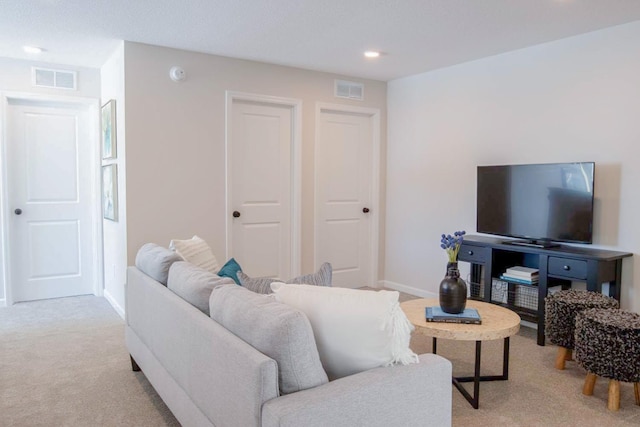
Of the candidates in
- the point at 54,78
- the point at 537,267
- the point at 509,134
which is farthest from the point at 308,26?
the point at 54,78

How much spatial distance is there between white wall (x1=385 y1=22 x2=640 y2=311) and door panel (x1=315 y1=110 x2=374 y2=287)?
11.3 inches

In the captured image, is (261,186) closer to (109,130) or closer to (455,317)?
(109,130)

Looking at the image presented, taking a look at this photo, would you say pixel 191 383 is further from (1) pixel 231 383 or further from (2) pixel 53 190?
(2) pixel 53 190

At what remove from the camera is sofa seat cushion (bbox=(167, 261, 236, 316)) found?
2.22 m

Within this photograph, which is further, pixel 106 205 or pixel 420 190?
pixel 420 190

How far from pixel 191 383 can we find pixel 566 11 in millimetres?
3348

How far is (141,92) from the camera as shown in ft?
13.8

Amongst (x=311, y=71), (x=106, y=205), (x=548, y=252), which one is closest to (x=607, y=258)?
(x=548, y=252)

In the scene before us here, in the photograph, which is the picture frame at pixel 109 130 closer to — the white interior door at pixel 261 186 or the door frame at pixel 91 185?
the door frame at pixel 91 185

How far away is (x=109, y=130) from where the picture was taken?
4.59m

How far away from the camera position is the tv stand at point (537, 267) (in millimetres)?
3482

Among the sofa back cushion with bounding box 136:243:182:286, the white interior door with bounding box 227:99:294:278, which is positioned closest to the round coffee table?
the sofa back cushion with bounding box 136:243:182:286

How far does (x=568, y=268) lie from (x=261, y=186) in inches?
114

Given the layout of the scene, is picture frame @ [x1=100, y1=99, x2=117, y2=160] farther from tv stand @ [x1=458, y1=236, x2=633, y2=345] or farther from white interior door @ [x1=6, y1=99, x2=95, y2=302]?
tv stand @ [x1=458, y1=236, x2=633, y2=345]
